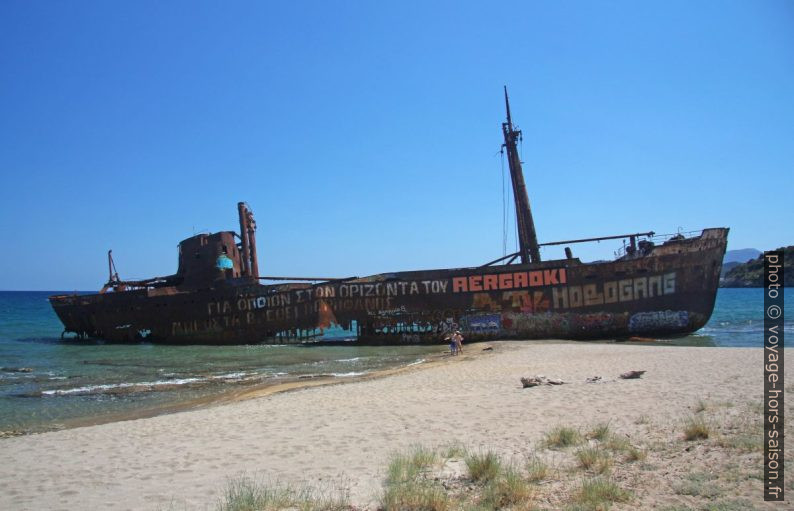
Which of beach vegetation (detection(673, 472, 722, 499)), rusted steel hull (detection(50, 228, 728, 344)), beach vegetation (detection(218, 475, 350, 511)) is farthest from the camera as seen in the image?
rusted steel hull (detection(50, 228, 728, 344))

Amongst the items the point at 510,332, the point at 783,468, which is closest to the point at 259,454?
the point at 783,468

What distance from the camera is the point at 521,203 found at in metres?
22.9

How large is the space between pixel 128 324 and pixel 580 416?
2580 centimetres

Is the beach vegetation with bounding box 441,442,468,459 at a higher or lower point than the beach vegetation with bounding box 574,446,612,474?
lower

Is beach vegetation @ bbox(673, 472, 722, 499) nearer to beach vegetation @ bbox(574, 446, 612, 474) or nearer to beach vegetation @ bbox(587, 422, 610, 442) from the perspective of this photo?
beach vegetation @ bbox(574, 446, 612, 474)

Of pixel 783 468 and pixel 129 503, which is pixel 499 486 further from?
pixel 129 503

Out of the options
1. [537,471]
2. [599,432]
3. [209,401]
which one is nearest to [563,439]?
[599,432]

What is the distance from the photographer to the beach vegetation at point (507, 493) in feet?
13.5

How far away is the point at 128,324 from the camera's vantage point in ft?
88.7

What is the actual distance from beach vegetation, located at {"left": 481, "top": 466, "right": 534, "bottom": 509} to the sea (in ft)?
25.7

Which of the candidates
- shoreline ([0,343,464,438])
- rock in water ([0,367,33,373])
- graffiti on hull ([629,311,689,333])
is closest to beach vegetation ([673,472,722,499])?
shoreline ([0,343,464,438])

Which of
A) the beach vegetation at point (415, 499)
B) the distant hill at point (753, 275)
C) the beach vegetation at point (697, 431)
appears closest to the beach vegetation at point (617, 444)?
the beach vegetation at point (697, 431)

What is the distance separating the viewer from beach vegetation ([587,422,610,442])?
577cm

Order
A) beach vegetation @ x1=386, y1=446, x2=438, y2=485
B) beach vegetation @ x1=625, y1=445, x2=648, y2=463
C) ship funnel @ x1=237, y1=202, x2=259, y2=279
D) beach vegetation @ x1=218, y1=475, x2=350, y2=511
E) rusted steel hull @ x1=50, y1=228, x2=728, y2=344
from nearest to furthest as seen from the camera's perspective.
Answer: beach vegetation @ x1=218, y1=475, x2=350, y2=511 → beach vegetation @ x1=386, y1=446, x2=438, y2=485 → beach vegetation @ x1=625, y1=445, x2=648, y2=463 → rusted steel hull @ x1=50, y1=228, x2=728, y2=344 → ship funnel @ x1=237, y1=202, x2=259, y2=279
